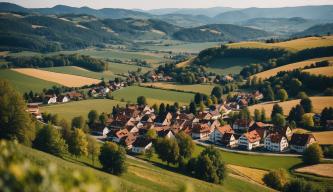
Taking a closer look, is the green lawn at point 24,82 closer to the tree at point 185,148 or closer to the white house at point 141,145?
the white house at point 141,145

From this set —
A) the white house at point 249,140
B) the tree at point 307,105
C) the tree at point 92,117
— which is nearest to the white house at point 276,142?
the white house at point 249,140

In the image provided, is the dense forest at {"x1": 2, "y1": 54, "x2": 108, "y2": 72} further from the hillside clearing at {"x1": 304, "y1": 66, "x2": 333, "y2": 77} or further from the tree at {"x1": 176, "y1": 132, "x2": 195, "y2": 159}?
the tree at {"x1": 176, "y1": 132, "x2": 195, "y2": 159}

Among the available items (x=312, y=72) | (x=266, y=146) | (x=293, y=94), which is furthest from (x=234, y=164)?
(x=312, y=72)

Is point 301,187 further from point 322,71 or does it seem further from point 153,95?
point 322,71

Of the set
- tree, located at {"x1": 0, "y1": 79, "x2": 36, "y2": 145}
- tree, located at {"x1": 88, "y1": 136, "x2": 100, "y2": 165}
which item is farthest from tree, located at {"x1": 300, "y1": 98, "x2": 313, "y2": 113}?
tree, located at {"x1": 0, "y1": 79, "x2": 36, "y2": 145}

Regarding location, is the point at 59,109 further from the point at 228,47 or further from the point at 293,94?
the point at 228,47

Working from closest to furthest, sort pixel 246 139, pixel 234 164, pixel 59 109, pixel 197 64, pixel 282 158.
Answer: pixel 234 164, pixel 282 158, pixel 246 139, pixel 59 109, pixel 197 64
